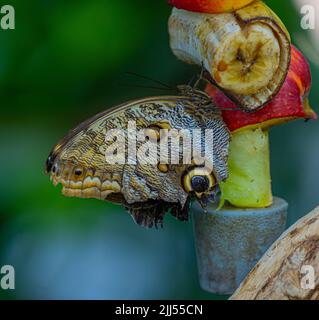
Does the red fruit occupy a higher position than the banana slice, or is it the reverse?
the banana slice

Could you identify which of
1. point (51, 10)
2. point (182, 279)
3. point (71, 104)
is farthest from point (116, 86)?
point (182, 279)

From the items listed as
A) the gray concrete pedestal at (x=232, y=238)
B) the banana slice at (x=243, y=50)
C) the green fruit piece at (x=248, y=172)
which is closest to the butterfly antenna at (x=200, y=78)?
the banana slice at (x=243, y=50)

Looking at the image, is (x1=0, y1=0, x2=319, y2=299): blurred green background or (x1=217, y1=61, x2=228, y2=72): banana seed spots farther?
(x1=0, y1=0, x2=319, y2=299): blurred green background

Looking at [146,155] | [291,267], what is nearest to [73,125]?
[146,155]

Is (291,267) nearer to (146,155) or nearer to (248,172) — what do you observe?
(248,172)

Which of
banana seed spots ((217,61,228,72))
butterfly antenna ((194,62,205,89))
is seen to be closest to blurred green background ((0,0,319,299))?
butterfly antenna ((194,62,205,89))

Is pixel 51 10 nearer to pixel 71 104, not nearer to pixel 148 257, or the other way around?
pixel 71 104

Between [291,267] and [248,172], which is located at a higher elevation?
[248,172]

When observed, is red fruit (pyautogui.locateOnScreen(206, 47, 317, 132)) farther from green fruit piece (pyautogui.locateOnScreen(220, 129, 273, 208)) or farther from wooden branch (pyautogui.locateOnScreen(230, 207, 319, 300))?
wooden branch (pyautogui.locateOnScreen(230, 207, 319, 300))
